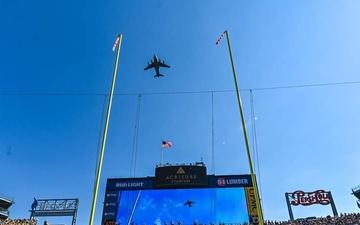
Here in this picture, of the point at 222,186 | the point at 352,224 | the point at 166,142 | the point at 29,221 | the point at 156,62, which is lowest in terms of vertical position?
the point at 352,224

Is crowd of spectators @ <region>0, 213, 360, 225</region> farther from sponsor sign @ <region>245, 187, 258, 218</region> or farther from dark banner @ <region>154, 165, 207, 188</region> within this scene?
dark banner @ <region>154, 165, 207, 188</region>

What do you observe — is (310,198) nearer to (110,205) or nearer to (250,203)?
(250,203)

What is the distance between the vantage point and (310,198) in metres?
35.1

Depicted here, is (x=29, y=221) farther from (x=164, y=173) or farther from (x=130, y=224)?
(x=164, y=173)

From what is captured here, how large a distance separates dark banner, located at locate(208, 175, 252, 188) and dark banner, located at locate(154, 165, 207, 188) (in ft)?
5.70

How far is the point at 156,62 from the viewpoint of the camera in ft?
92.5

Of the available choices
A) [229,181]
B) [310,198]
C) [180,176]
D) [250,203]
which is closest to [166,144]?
[180,176]

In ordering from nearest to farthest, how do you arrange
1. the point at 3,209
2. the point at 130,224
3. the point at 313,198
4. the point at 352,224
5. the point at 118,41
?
the point at 118,41 < the point at 352,224 < the point at 130,224 < the point at 313,198 < the point at 3,209

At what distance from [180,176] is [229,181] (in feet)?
19.3

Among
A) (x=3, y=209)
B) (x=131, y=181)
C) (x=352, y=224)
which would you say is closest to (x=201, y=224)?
(x=131, y=181)

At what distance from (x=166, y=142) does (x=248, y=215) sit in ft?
42.9

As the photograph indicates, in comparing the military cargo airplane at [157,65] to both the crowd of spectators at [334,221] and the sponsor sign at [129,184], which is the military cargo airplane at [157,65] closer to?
the sponsor sign at [129,184]

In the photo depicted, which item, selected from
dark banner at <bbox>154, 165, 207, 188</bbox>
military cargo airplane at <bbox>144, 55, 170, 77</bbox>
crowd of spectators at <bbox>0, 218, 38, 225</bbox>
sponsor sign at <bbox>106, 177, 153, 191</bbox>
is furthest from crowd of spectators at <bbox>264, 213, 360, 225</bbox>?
crowd of spectators at <bbox>0, 218, 38, 225</bbox>

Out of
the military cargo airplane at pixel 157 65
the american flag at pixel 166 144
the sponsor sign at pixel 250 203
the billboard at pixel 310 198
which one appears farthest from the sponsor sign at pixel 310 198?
the military cargo airplane at pixel 157 65
